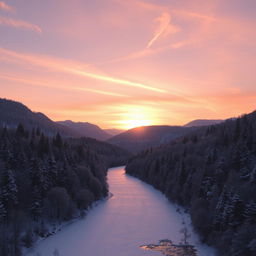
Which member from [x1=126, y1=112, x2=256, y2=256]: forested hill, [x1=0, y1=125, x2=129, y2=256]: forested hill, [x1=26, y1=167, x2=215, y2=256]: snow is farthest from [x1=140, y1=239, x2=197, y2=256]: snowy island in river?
[x1=0, y1=125, x2=129, y2=256]: forested hill

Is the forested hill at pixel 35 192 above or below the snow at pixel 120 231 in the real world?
above

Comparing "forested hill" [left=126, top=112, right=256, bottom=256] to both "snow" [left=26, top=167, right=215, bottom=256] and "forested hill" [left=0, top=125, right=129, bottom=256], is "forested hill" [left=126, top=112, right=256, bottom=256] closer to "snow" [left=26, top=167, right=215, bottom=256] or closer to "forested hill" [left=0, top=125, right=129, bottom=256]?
"snow" [left=26, top=167, right=215, bottom=256]

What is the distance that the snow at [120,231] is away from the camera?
38.0 meters

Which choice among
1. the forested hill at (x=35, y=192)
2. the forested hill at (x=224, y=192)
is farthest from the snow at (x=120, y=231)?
the forested hill at (x=224, y=192)

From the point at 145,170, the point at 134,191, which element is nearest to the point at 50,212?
the point at 134,191

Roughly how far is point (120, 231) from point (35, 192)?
1429cm

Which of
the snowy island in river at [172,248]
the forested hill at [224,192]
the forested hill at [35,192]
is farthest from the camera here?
the forested hill at [35,192]

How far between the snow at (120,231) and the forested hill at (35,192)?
2.45 m

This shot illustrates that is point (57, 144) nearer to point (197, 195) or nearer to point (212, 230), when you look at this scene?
point (197, 195)

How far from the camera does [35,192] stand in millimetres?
46312

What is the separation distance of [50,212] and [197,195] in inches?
976

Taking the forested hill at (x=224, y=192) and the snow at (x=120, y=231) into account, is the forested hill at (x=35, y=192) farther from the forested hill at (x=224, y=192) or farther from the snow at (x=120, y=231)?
the forested hill at (x=224, y=192)

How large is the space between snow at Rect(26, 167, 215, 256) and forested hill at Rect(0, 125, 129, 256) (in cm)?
245

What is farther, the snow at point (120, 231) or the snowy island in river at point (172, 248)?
the snow at point (120, 231)
